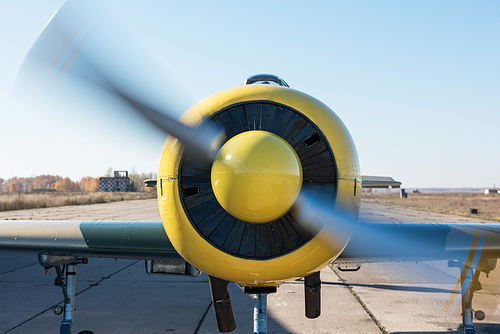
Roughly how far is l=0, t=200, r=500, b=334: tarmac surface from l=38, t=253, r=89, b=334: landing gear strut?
599 mm

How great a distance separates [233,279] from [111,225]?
187 cm

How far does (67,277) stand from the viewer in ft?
13.0

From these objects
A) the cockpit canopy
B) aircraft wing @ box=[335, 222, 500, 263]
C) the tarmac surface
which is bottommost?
the tarmac surface

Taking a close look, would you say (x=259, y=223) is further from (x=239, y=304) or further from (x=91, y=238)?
(x=239, y=304)

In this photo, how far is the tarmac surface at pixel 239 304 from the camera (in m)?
4.36

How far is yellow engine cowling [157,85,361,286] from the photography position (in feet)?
6.13

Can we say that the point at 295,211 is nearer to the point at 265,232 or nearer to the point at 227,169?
the point at 265,232

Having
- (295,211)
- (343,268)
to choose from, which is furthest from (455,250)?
(295,211)

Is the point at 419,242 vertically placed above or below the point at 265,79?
below

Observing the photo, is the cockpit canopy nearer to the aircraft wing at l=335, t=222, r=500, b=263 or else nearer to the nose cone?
the aircraft wing at l=335, t=222, r=500, b=263

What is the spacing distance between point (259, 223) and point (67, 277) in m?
3.18

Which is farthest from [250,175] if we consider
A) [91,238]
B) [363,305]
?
[363,305]

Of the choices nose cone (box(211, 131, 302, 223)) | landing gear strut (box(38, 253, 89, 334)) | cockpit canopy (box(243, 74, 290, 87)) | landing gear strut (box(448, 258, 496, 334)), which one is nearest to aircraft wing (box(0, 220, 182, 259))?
landing gear strut (box(38, 253, 89, 334))

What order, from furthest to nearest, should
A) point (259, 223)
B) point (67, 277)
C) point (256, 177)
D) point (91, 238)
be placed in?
point (67, 277) < point (91, 238) < point (259, 223) < point (256, 177)
